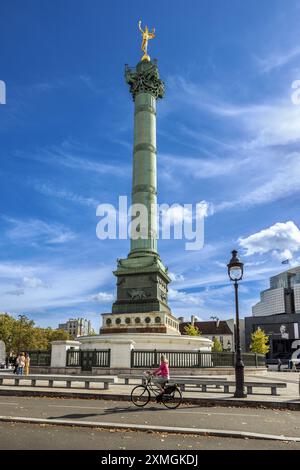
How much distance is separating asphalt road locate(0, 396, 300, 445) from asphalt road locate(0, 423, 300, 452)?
118 cm

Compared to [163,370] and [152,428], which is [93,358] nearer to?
[163,370]

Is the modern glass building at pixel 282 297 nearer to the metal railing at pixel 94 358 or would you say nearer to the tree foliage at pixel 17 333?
the tree foliage at pixel 17 333

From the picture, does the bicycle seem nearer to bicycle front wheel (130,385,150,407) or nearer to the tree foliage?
bicycle front wheel (130,385,150,407)

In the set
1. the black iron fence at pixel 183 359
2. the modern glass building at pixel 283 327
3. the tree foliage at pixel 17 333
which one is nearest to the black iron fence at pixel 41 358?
the black iron fence at pixel 183 359

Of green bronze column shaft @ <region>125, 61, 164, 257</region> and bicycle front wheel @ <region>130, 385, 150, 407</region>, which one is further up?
green bronze column shaft @ <region>125, 61, 164, 257</region>

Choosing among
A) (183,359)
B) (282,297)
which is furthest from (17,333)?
(282,297)

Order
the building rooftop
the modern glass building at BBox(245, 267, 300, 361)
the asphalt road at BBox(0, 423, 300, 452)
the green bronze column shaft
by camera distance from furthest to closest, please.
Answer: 1. the building rooftop
2. the modern glass building at BBox(245, 267, 300, 361)
3. the green bronze column shaft
4. the asphalt road at BBox(0, 423, 300, 452)

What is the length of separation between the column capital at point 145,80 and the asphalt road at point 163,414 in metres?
44.4

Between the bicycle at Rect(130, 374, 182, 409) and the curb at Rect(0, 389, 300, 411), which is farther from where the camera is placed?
the curb at Rect(0, 389, 300, 411)

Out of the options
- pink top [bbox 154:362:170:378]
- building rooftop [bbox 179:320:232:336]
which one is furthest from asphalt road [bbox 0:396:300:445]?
building rooftop [bbox 179:320:232:336]

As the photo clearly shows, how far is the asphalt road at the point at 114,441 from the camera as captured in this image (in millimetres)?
8203

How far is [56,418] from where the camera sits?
11477mm

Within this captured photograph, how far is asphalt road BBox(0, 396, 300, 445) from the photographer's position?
1072 cm

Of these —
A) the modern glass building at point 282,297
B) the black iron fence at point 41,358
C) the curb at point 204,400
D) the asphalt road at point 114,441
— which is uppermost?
the modern glass building at point 282,297
